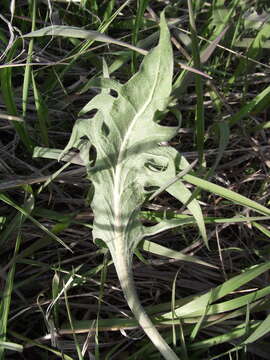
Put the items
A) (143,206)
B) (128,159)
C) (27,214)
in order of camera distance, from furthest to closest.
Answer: (143,206) → (27,214) → (128,159)

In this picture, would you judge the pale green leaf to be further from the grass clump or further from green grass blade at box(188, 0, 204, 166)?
green grass blade at box(188, 0, 204, 166)

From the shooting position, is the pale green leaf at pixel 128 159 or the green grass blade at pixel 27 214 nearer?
the pale green leaf at pixel 128 159

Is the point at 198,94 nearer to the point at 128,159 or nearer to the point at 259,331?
the point at 128,159

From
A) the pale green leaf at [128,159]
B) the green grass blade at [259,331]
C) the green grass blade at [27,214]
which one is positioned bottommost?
the green grass blade at [259,331]

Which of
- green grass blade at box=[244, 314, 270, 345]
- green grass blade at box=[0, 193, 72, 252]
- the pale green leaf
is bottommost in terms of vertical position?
green grass blade at box=[244, 314, 270, 345]

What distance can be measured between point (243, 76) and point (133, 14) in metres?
0.47

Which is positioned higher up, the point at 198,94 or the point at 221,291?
the point at 198,94

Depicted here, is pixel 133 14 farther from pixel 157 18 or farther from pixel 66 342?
pixel 66 342

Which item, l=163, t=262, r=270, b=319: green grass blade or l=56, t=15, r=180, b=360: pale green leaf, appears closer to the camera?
l=56, t=15, r=180, b=360: pale green leaf

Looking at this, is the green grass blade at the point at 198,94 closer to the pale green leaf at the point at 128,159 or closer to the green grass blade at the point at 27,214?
the pale green leaf at the point at 128,159

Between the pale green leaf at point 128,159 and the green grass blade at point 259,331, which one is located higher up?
the pale green leaf at point 128,159

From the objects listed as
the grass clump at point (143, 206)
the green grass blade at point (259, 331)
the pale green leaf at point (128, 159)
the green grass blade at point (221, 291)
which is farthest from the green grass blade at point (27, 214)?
the green grass blade at point (259, 331)

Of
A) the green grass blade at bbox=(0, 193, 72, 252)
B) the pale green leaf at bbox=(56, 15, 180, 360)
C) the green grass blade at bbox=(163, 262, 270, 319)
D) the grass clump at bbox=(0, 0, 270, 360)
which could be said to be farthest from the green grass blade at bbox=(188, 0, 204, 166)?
the green grass blade at bbox=(0, 193, 72, 252)

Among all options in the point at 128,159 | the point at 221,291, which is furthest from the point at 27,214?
the point at 221,291
